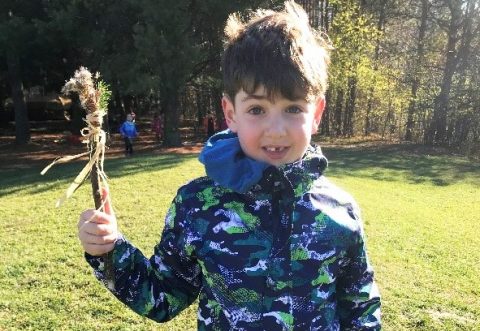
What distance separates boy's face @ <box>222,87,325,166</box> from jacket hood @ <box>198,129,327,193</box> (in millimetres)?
26

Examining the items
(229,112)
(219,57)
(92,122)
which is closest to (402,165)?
(219,57)

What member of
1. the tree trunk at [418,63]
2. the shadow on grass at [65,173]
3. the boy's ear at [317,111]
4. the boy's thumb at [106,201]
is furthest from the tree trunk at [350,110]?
the boy's thumb at [106,201]

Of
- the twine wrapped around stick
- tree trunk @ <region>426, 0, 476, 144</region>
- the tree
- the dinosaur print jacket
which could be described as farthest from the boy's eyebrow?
tree trunk @ <region>426, 0, 476, 144</region>

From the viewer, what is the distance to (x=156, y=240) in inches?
244

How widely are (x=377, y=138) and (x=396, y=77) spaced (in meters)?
3.09

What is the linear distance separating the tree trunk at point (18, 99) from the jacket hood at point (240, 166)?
1761 cm

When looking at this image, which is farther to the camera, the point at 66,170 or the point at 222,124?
the point at 222,124

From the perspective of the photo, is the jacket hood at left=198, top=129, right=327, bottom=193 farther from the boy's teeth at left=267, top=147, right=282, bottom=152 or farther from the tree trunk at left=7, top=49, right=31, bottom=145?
the tree trunk at left=7, top=49, right=31, bottom=145

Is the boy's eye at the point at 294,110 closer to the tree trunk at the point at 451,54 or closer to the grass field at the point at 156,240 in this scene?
the grass field at the point at 156,240

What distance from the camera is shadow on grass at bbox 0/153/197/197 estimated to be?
10.3 meters

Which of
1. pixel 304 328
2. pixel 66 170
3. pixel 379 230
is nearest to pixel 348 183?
pixel 379 230

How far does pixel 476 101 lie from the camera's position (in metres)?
19.8

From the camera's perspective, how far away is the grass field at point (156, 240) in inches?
169

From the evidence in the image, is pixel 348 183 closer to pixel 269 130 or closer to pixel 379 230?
pixel 379 230
